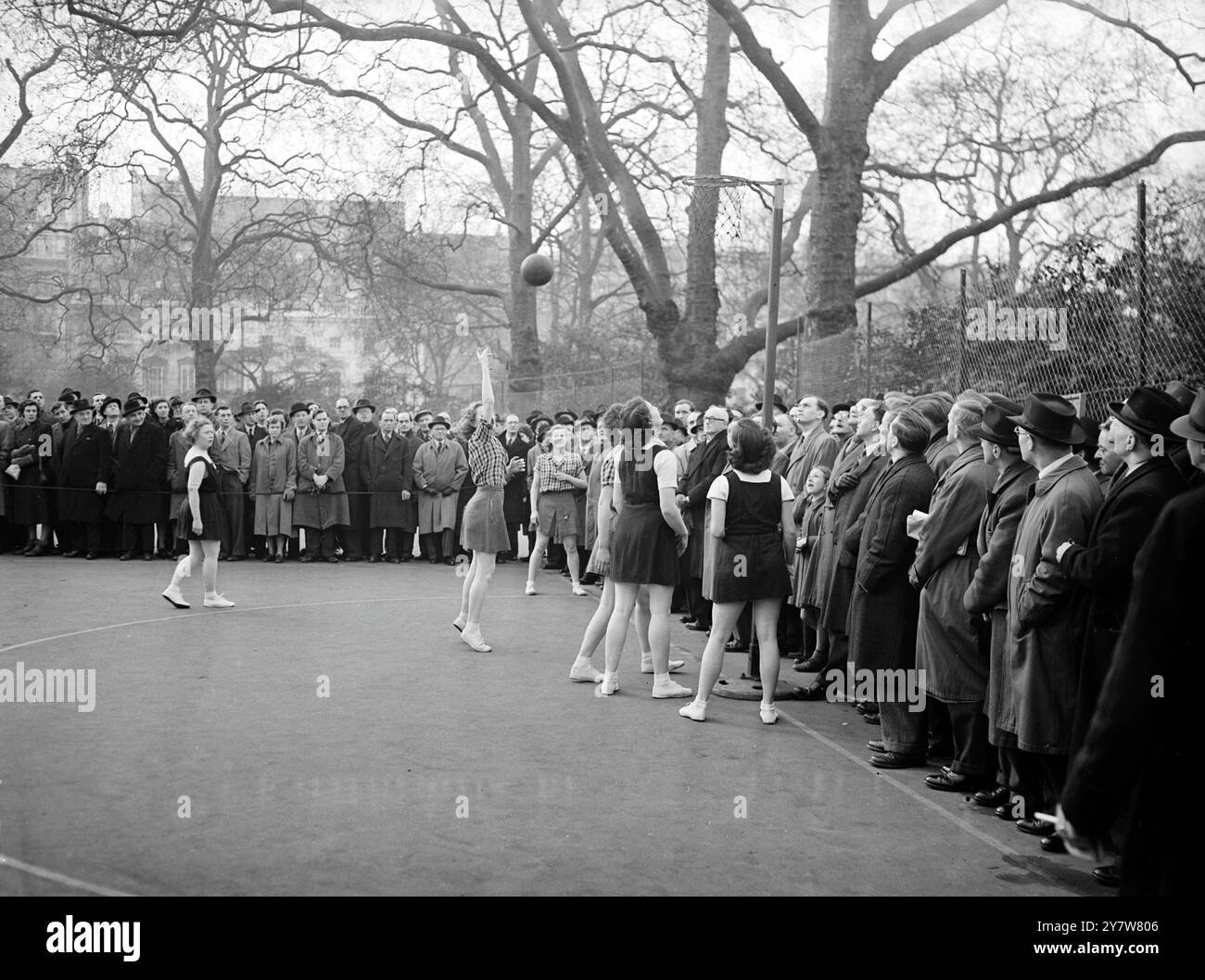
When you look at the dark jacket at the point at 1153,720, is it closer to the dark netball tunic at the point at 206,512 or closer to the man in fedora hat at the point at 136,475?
the dark netball tunic at the point at 206,512

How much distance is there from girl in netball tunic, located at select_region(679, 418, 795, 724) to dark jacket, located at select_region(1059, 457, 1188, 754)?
3112 mm

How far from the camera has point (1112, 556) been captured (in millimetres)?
5387

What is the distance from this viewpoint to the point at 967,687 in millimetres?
7000

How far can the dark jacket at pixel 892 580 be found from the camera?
775cm

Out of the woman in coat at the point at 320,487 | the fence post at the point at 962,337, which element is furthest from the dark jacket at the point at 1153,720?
the woman in coat at the point at 320,487

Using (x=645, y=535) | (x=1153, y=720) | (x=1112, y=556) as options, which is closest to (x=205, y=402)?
(x=645, y=535)

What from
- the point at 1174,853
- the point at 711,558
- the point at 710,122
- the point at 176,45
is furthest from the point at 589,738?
the point at 710,122

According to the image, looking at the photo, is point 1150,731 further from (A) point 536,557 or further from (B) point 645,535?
(A) point 536,557

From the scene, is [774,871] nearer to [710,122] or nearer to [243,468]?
[243,468]

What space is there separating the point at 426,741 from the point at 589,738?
1.00 metres

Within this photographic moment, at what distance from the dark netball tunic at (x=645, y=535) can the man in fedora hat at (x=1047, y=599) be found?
3300mm

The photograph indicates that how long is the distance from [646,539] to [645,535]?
0.03m

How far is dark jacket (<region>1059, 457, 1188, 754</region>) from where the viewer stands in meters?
5.32

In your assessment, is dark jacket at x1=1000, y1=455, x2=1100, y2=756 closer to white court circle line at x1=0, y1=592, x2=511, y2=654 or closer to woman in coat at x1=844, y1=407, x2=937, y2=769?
woman in coat at x1=844, y1=407, x2=937, y2=769
